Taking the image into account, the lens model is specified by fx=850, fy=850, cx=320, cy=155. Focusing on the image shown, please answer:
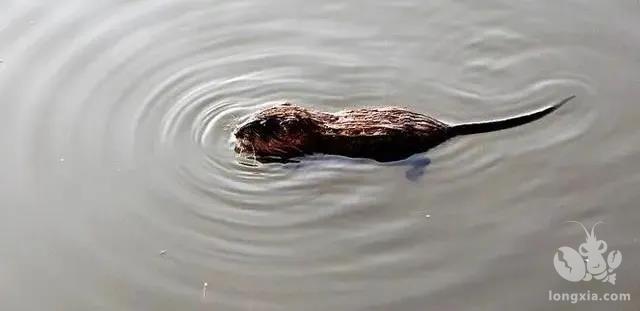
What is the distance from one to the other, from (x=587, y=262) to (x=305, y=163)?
1.73 meters

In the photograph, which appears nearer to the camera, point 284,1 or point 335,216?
point 335,216

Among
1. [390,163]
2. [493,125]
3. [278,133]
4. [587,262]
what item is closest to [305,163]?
[278,133]

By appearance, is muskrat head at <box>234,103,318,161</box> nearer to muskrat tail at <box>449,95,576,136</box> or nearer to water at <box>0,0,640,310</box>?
water at <box>0,0,640,310</box>

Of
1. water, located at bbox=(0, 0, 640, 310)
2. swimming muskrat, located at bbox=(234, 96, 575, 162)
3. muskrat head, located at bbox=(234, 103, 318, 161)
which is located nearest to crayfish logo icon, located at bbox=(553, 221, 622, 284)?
water, located at bbox=(0, 0, 640, 310)

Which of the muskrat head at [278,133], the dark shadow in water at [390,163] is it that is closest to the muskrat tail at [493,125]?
the dark shadow in water at [390,163]

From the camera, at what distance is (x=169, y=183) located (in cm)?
511

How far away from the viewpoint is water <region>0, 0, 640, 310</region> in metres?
4.58

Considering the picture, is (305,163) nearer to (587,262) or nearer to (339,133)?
(339,133)

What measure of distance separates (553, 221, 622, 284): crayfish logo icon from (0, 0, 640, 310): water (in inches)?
2.0

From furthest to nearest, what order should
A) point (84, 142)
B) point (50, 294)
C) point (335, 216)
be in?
point (84, 142)
point (335, 216)
point (50, 294)

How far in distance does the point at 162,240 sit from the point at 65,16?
257 centimetres

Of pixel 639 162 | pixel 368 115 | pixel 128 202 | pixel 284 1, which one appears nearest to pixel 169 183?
pixel 128 202

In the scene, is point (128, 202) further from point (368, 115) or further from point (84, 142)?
point (368, 115)

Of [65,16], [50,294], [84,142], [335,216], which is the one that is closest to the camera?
[50,294]
